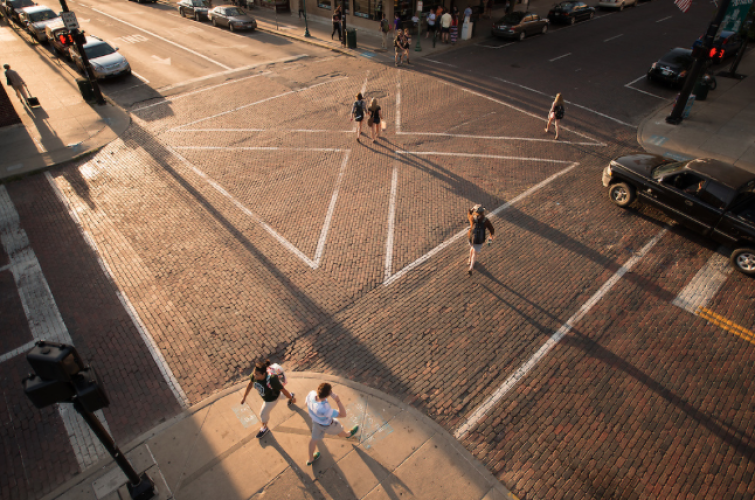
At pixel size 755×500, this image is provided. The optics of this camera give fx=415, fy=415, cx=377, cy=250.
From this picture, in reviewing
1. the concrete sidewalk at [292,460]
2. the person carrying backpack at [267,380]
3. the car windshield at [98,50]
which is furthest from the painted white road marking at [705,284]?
the car windshield at [98,50]

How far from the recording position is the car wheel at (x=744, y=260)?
873 cm

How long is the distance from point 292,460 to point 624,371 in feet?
18.4

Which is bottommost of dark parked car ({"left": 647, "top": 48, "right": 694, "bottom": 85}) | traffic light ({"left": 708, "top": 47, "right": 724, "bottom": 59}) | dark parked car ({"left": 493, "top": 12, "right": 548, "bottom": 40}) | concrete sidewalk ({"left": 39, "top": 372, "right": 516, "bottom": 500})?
concrete sidewalk ({"left": 39, "top": 372, "right": 516, "bottom": 500})

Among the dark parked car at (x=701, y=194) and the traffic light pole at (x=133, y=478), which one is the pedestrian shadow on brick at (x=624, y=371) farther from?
the traffic light pole at (x=133, y=478)

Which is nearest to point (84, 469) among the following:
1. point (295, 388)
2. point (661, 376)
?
point (295, 388)

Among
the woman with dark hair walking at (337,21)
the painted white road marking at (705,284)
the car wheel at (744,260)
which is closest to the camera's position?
the painted white road marking at (705,284)

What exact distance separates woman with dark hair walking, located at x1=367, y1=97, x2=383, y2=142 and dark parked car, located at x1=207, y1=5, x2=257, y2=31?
18.7 metres

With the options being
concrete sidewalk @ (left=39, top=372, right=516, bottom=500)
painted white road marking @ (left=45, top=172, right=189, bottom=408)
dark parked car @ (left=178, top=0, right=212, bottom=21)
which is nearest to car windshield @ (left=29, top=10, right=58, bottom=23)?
dark parked car @ (left=178, top=0, right=212, bottom=21)

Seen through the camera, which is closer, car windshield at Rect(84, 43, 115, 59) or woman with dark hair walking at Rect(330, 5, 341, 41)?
car windshield at Rect(84, 43, 115, 59)

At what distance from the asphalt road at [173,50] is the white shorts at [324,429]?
17349mm

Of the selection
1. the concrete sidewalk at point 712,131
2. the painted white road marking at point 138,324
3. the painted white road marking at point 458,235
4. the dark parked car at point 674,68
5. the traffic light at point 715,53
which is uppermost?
the traffic light at point 715,53

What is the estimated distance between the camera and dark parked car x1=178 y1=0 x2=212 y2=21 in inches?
1172

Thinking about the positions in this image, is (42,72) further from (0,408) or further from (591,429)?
(591,429)

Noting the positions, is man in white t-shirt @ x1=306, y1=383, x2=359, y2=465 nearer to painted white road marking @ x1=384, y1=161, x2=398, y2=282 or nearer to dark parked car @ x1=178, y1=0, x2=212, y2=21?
painted white road marking @ x1=384, y1=161, x2=398, y2=282
